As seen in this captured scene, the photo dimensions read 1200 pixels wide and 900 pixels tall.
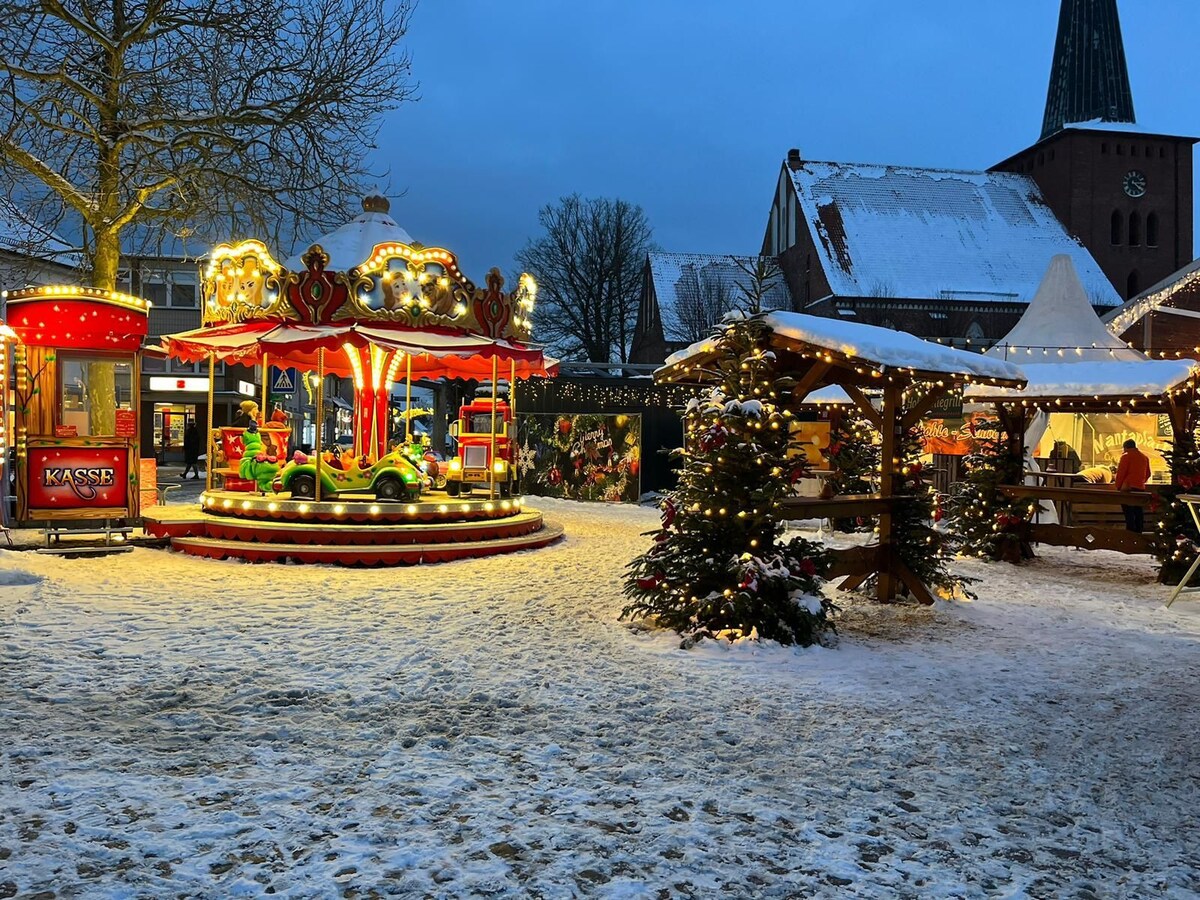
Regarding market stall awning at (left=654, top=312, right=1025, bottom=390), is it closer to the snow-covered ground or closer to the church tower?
the snow-covered ground

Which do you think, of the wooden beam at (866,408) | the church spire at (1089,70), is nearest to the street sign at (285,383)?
the wooden beam at (866,408)

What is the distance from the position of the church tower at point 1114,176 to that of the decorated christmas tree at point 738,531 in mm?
40469

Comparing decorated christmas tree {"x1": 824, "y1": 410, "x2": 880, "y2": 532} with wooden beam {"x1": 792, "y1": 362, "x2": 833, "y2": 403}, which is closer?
wooden beam {"x1": 792, "y1": 362, "x2": 833, "y2": 403}

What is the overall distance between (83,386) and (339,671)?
9559 millimetres

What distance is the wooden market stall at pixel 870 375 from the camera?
320 inches

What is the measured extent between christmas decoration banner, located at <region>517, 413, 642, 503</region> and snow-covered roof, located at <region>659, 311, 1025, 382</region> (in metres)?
13.2

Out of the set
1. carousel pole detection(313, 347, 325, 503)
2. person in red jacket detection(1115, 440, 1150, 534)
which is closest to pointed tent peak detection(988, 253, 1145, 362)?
person in red jacket detection(1115, 440, 1150, 534)

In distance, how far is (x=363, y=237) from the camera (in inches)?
567

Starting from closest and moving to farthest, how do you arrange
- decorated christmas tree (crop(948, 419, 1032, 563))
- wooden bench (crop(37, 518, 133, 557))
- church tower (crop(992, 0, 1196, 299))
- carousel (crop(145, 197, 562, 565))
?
wooden bench (crop(37, 518, 133, 557))
carousel (crop(145, 197, 562, 565))
decorated christmas tree (crop(948, 419, 1032, 563))
church tower (crop(992, 0, 1196, 299))

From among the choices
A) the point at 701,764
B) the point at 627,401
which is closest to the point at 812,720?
the point at 701,764

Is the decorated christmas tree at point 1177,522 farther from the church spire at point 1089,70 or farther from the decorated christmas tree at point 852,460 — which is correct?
the church spire at point 1089,70

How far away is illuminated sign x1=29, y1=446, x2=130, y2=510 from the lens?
12289 millimetres

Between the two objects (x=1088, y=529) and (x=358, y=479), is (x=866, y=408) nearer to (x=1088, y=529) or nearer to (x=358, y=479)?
A: (x=1088, y=529)

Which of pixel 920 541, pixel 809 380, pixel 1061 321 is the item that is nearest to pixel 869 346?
pixel 809 380
